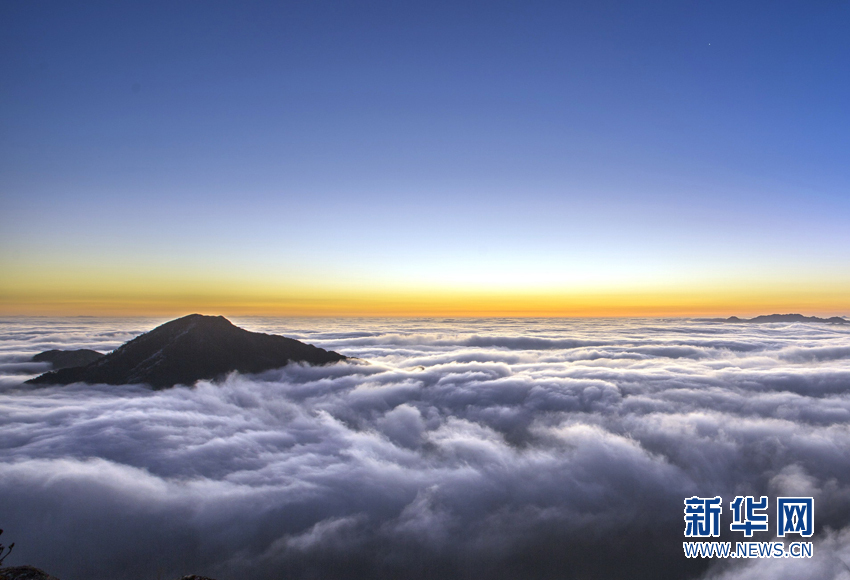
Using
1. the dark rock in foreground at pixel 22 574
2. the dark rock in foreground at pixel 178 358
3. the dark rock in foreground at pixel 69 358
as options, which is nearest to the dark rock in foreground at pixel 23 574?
the dark rock in foreground at pixel 22 574

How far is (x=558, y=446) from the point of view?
8925cm

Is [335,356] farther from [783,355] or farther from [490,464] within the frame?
[783,355]

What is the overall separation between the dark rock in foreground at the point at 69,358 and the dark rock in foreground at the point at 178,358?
14.8 metres

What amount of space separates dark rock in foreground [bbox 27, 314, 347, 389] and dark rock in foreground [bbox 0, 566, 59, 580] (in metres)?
75.0

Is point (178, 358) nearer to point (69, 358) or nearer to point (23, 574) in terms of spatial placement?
point (69, 358)

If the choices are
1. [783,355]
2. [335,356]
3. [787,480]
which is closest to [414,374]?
Result: [335,356]

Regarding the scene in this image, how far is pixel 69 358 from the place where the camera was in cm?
11225

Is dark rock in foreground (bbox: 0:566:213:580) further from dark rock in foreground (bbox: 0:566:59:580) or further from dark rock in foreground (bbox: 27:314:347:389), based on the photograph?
dark rock in foreground (bbox: 27:314:347:389)

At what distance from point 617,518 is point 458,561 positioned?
2825 cm

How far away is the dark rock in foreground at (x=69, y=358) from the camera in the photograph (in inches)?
4178

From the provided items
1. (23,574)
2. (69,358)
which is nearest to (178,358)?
(69,358)

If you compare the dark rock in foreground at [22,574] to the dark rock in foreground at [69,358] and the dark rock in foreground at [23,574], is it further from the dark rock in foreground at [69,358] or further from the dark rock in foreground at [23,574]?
the dark rock in foreground at [69,358]

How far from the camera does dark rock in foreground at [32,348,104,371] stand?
10612cm

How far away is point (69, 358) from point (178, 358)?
5290 cm
